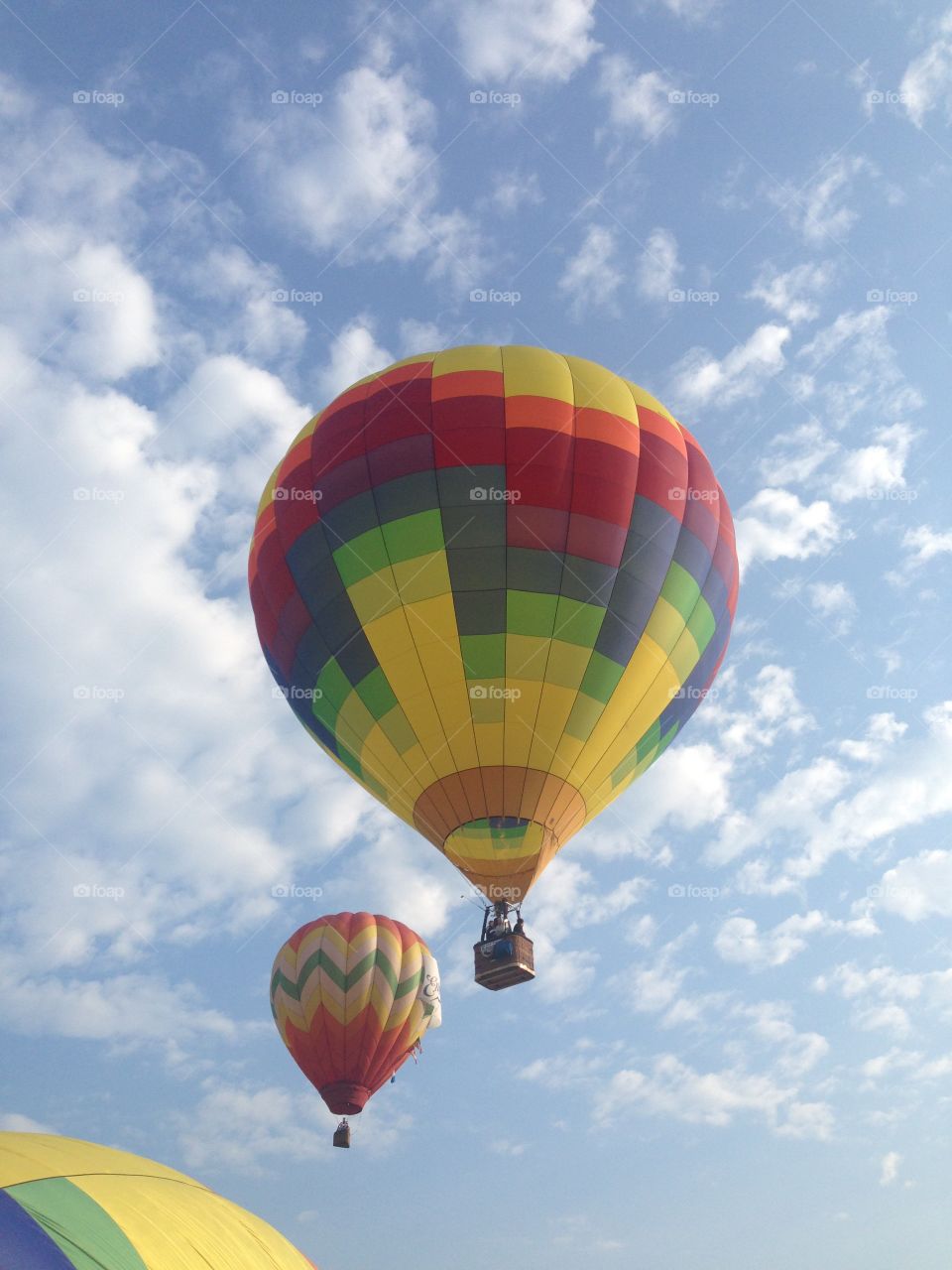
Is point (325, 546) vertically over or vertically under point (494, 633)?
over

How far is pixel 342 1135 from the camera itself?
73.7 ft

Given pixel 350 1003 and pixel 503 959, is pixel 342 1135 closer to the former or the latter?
pixel 350 1003

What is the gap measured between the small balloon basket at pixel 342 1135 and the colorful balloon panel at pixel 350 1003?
414 mm

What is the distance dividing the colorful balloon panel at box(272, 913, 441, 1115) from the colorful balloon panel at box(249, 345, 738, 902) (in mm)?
9714

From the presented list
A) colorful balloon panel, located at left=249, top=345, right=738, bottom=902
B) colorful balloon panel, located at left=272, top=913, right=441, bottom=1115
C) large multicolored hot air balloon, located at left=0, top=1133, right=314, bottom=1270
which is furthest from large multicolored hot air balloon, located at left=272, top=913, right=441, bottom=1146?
large multicolored hot air balloon, located at left=0, top=1133, right=314, bottom=1270

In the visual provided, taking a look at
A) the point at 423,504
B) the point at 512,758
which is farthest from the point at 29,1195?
the point at 423,504

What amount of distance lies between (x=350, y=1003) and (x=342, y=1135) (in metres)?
3.03

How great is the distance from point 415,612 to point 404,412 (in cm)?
311

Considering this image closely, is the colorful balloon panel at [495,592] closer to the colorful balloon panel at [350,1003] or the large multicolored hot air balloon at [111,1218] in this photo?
the large multicolored hot air balloon at [111,1218]

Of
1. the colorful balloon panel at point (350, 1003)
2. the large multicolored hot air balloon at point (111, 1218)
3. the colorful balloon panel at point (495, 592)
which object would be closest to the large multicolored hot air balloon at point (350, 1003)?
the colorful balloon panel at point (350, 1003)

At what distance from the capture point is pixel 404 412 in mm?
14422

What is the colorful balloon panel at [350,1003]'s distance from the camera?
2253 centimetres

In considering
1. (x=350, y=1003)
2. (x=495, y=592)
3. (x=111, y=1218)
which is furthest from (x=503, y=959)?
(x=350, y=1003)

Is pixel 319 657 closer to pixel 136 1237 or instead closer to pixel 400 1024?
pixel 136 1237
